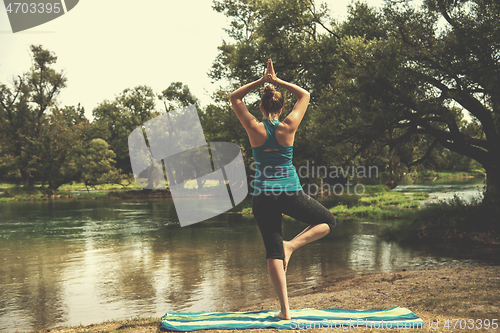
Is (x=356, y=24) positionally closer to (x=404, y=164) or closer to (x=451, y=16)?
(x=451, y=16)

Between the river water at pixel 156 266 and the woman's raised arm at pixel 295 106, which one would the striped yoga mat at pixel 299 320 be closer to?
the woman's raised arm at pixel 295 106

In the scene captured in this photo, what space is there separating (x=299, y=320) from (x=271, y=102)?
2307 mm

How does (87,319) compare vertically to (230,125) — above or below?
below

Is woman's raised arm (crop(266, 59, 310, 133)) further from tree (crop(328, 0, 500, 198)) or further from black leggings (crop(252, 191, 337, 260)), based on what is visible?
tree (crop(328, 0, 500, 198))

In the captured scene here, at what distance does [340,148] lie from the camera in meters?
17.5

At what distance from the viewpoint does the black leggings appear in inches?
156

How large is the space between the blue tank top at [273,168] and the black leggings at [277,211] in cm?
A: 7

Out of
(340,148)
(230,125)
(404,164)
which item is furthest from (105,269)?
(230,125)

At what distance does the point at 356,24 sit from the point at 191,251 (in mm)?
11783

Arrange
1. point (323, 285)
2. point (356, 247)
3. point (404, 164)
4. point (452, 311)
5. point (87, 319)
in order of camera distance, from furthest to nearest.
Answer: point (404, 164) → point (356, 247) → point (323, 285) → point (87, 319) → point (452, 311)

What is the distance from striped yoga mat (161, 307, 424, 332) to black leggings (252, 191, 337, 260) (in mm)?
785

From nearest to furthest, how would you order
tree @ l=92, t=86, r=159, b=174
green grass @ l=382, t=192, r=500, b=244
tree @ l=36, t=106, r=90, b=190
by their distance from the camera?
green grass @ l=382, t=192, r=500, b=244
tree @ l=36, t=106, r=90, b=190
tree @ l=92, t=86, r=159, b=174

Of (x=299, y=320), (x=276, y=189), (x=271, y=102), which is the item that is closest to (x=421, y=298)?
(x=299, y=320)

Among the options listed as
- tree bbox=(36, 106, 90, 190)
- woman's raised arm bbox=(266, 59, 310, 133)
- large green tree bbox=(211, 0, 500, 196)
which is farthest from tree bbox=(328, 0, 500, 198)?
tree bbox=(36, 106, 90, 190)
